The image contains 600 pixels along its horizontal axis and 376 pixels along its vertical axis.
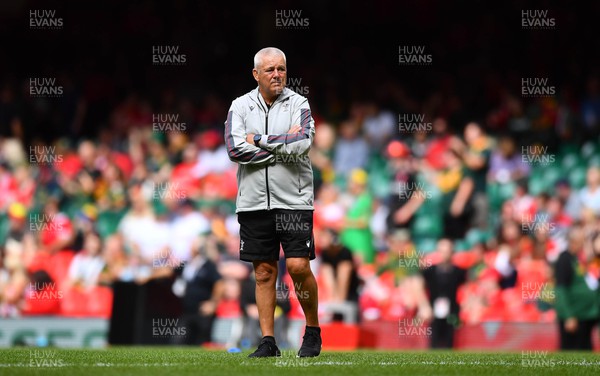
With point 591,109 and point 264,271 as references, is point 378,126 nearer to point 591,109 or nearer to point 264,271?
point 591,109

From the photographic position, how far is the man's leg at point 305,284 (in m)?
7.95

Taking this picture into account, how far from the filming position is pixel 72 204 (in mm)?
18859

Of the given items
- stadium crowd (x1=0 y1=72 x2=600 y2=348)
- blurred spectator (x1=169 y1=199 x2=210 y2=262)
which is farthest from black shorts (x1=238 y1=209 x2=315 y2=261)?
blurred spectator (x1=169 y1=199 x2=210 y2=262)

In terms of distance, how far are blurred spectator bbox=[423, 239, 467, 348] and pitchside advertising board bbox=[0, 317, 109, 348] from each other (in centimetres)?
466

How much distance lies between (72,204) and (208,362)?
11.8 metres

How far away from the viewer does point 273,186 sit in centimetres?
800

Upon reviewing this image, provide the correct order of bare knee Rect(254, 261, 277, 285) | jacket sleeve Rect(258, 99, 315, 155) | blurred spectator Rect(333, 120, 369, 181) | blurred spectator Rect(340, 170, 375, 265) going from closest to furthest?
jacket sleeve Rect(258, 99, 315, 155) < bare knee Rect(254, 261, 277, 285) < blurred spectator Rect(340, 170, 375, 265) < blurred spectator Rect(333, 120, 369, 181)

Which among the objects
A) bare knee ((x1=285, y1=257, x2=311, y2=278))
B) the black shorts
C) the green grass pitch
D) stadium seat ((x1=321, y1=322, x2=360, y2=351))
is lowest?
stadium seat ((x1=321, y1=322, x2=360, y2=351))

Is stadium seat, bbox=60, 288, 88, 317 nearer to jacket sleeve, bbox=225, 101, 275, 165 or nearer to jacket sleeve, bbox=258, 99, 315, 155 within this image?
jacket sleeve, bbox=225, 101, 275, 165

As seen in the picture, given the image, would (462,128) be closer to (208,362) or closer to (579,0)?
(579,0)

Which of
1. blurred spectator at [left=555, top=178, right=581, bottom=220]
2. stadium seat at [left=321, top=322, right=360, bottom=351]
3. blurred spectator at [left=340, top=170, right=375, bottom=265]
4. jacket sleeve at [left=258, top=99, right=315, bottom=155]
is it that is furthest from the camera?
blurred spectator at [left=340, top=170, right=375, bottom=265]

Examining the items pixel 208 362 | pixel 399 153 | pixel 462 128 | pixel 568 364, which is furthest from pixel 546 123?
pixel 208 362

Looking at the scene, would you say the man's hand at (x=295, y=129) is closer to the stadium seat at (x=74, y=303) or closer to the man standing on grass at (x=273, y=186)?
the man standing on grass at (x=273, y=186)

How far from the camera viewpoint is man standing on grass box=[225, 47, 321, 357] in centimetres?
795
